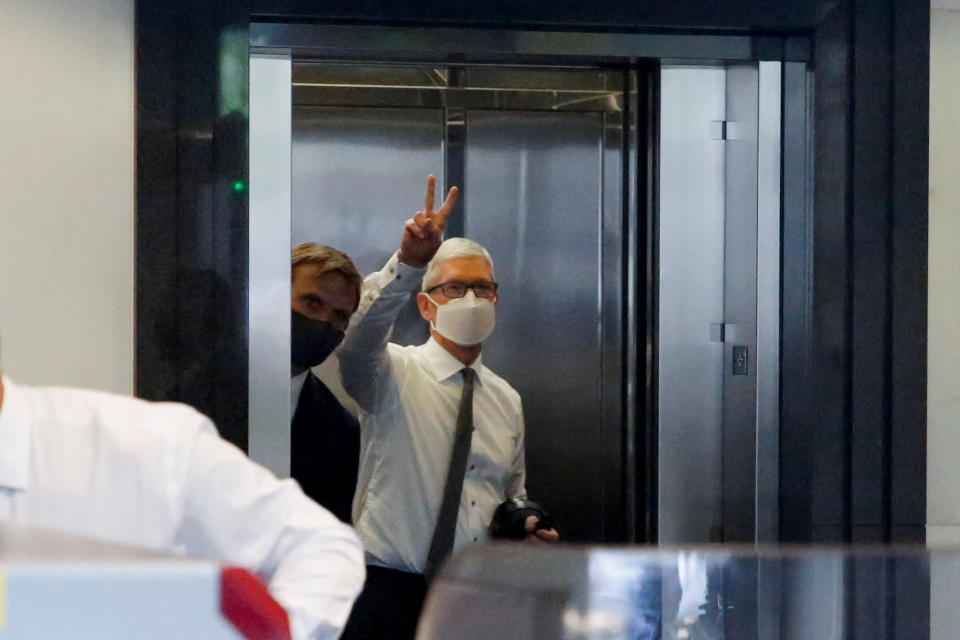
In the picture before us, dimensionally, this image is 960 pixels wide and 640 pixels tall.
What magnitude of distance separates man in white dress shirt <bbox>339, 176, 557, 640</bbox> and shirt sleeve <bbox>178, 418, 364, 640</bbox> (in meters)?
1.57

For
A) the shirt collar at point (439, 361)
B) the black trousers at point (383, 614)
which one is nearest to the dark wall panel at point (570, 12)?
the shirt collar at point (439, 361)

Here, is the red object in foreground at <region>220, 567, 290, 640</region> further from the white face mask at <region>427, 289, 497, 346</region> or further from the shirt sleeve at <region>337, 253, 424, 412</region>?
the white face mask at <region>427, 289, 497, 346</region>

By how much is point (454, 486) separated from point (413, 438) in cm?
17

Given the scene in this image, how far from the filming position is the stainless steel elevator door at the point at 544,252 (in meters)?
3.42

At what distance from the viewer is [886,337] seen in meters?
3.04

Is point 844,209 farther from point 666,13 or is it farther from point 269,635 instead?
point 269,635

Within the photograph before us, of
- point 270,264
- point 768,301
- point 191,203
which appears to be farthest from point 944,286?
point 191,203

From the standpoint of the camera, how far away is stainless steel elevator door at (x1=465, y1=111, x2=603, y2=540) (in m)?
3.42

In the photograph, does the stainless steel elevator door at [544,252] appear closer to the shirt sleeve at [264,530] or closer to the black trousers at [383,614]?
the black trousers at [383,614]

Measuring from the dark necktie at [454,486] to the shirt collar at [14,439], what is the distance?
5.56ft

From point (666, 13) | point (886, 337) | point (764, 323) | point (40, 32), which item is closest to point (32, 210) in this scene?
point (40, 32)

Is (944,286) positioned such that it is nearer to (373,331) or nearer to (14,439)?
(373,331)

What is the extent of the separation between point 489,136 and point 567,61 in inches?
12.6

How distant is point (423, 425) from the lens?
338 centimetres
